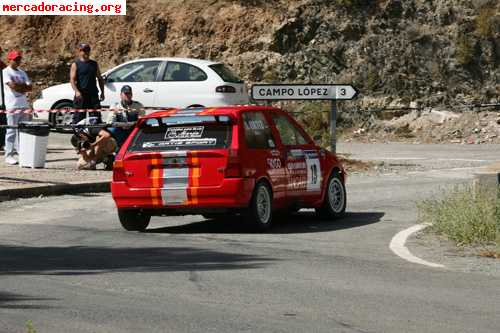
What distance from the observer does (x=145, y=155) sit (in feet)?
49.7

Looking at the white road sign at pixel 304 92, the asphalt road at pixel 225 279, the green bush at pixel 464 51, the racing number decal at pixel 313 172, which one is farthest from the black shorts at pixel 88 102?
the green bush at pixel 464 51

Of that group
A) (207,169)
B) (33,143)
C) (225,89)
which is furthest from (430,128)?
(207,169)

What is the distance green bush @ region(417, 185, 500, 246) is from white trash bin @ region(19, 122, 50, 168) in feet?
32.6

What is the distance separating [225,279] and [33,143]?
40.6 feet

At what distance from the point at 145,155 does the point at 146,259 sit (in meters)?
2.87

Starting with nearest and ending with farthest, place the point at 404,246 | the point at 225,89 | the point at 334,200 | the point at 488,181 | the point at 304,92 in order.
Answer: the point at 404,246, the point at 488,181, the point at 334,200, the point at 304,92, the point at 225,89

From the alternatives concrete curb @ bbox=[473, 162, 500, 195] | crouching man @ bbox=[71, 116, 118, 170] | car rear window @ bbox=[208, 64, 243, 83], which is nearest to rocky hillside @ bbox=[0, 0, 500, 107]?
car rear window @ bbox=[208, 64, 243, 83]

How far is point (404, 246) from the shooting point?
13.7 m

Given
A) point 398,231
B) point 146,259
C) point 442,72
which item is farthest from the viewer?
point 442,72

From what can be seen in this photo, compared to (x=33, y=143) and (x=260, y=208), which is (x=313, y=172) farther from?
(x=33, y=143)

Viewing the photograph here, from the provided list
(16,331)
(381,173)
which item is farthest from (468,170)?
(16,331)

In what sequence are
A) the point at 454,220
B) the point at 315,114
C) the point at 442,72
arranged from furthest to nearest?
the point at 442,72 < the point at 315,114 < the point at 454,220

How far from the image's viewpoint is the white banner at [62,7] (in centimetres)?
3822

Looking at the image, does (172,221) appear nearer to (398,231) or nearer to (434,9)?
(398,231)
